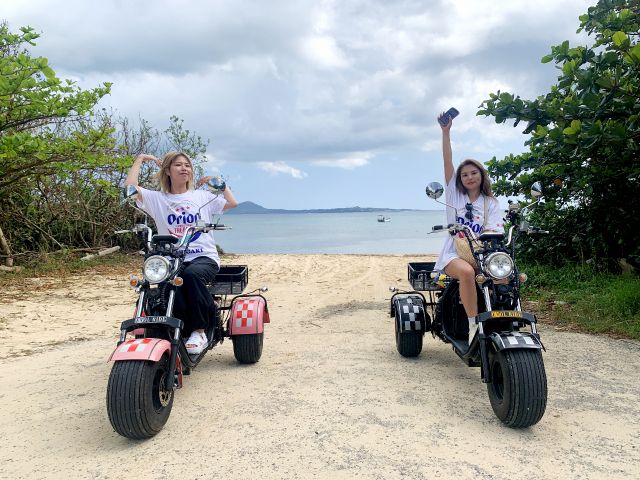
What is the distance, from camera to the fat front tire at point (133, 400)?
290 cm

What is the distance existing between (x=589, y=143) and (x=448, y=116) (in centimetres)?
154

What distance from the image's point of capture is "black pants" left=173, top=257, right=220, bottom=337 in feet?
12.6

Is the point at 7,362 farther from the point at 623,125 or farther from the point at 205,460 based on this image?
the point at 623,125

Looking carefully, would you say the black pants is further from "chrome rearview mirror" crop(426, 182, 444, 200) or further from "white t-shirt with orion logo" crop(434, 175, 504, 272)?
"white t-shirt with orion logo" crop(434, 175, 504, 272)

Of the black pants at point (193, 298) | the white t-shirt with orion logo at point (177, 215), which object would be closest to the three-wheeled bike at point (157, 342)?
the black pants at point (193, 298)

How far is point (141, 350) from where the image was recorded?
3.04 metres

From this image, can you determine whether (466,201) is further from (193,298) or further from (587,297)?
(587,297)

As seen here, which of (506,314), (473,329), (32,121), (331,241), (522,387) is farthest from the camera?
(331,241)

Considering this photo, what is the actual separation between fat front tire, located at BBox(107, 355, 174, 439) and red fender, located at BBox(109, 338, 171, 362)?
0.11 feet

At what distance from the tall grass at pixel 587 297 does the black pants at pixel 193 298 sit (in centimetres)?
409

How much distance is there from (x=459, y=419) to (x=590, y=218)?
593cm

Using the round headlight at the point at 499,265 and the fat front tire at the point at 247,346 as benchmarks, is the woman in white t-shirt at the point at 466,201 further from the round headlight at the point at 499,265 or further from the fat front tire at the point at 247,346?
the fat front tire at the point at 247,346

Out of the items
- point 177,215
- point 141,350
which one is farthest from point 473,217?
point 141,350

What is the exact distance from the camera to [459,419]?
10.9 ft
